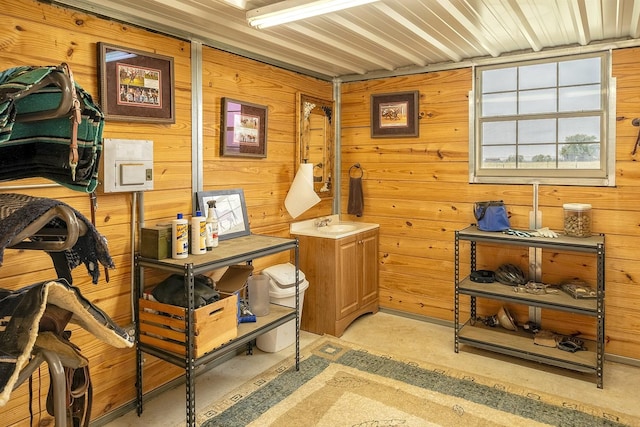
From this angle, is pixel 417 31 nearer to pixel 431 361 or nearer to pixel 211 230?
pixel 211 230

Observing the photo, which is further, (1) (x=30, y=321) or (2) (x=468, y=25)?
(2) (x=468, y=25)

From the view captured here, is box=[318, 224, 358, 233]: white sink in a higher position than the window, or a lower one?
lower

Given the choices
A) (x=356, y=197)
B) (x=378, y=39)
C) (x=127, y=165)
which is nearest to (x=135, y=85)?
(x=127, y=165)

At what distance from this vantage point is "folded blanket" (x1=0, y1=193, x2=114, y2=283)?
3.64ft

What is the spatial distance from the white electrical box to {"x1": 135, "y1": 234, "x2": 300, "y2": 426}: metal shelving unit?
418 millimetres

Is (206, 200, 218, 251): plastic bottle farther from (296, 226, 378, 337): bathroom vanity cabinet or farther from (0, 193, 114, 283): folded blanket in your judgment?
(0, 193, 114, 283): folded blanket

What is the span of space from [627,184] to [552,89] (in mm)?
914

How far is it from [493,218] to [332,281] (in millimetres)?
1358

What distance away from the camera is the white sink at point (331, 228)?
3.81 meters

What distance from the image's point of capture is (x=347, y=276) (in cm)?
385

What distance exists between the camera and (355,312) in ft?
13.1

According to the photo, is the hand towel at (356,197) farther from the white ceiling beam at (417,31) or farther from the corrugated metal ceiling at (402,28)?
the white ceiling beam at (417,31)

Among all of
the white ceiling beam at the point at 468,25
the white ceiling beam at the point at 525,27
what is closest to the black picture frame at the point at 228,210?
the white ceiling beam at the point at 468,25

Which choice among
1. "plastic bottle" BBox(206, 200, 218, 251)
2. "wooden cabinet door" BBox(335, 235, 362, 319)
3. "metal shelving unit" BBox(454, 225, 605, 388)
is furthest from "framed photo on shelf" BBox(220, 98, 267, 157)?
"metal shelving unit" BBox(454, 225, 605, 388)
